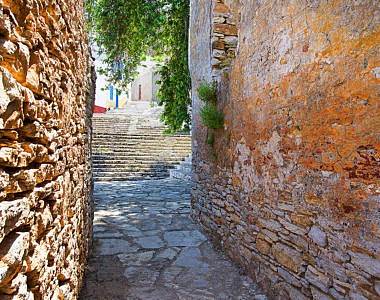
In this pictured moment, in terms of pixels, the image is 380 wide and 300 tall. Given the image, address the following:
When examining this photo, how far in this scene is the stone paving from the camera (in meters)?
2.95

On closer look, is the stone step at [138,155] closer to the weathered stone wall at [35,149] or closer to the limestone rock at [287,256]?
the limestone rock at [287,256]

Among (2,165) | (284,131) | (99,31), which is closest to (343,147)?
(284,131)

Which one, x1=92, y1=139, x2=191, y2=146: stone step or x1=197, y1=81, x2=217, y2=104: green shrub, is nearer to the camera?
x1=197, y1=81, x2=217, y2=104: green shrub

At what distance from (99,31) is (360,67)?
7851 millimetres

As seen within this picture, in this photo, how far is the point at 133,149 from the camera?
12609mm

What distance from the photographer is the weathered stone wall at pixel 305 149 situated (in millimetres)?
1879

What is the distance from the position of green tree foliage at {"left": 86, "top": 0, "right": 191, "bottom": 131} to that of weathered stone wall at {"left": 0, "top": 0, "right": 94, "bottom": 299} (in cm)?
560

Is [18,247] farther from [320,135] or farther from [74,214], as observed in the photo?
[320,135]

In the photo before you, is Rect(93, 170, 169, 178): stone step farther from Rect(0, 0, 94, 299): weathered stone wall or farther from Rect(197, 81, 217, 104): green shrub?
Rect(0, 0, 94, 299): weathered stone wall

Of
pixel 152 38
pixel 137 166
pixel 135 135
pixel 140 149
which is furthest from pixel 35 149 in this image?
pixel 135 135

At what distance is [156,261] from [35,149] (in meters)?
2.69

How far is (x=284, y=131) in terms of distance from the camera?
2664mm

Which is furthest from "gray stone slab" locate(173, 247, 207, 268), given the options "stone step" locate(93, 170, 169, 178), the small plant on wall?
"stone step" locate(93, 170, 169, 178)

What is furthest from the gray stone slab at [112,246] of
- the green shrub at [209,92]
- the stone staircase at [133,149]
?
the stone staircase at [133,149]
